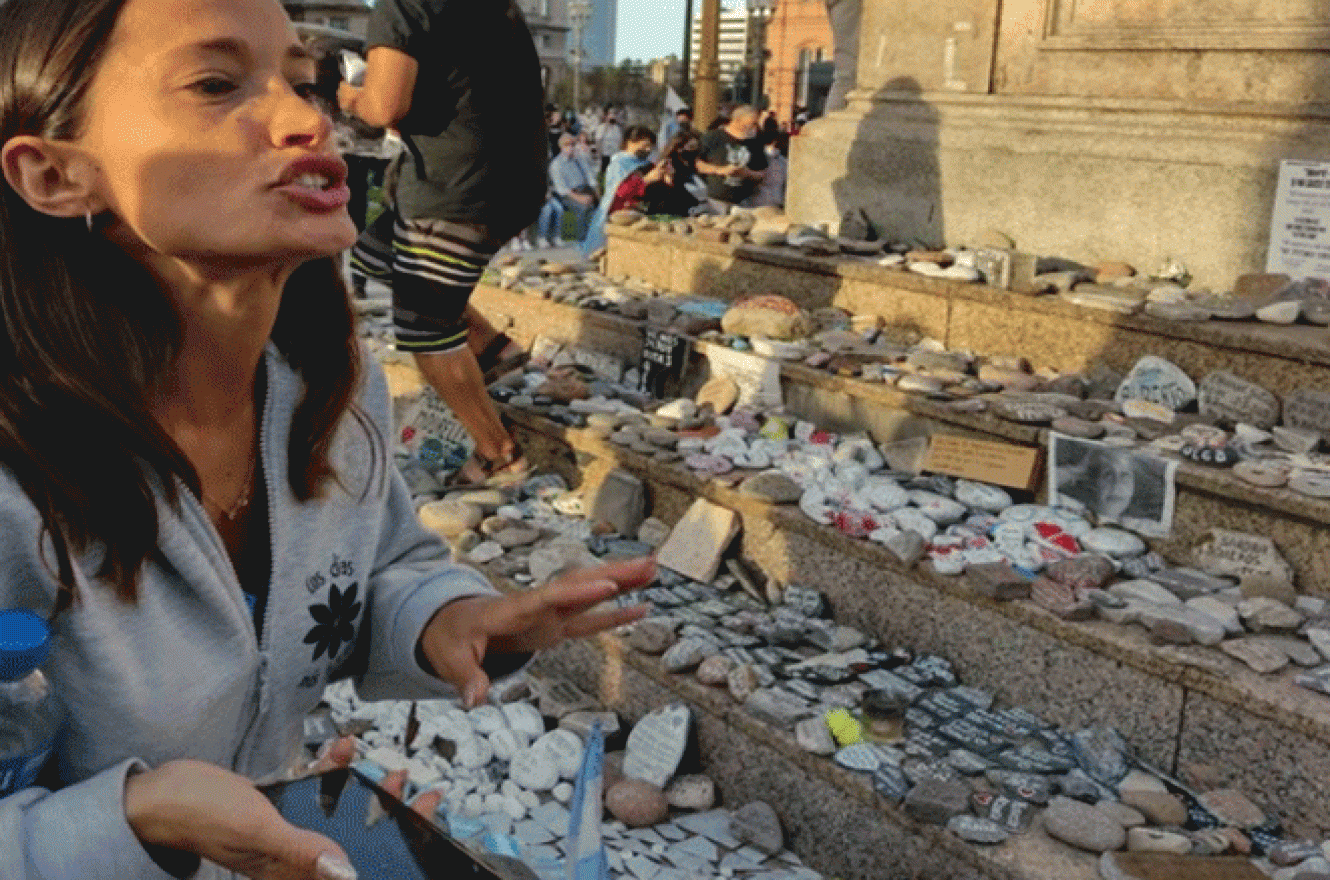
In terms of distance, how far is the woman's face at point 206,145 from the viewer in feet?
4.44

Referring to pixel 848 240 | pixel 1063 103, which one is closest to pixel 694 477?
pixel 848 240

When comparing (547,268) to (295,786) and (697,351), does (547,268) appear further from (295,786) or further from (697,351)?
(295,786)

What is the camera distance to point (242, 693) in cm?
151

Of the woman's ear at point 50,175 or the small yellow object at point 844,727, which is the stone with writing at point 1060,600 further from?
the woman's ear at point 50,175

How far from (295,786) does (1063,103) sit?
5.01 m

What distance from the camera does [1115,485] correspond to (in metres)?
3.70

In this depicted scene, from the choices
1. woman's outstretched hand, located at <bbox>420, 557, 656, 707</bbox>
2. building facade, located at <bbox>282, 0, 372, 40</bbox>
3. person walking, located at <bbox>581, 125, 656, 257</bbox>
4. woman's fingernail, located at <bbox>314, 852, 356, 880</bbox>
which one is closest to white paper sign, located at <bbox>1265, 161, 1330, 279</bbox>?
woman's outstretched hand, located at <bbox>420, 557, 656, 707</bbox>

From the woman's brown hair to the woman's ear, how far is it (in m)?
0.02

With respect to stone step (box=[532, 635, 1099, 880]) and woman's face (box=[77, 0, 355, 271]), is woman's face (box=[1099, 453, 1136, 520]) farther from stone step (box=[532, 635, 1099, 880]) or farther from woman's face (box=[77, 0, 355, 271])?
woman's face (box=[77, 0, 355, 271])

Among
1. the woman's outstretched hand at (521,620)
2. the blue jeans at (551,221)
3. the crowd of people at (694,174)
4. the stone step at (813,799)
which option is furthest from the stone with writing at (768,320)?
the blue jeans at (551,221)

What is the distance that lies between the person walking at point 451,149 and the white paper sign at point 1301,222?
8.30ft

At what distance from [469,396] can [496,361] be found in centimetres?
55

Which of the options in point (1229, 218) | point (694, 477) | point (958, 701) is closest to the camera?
point (958, 701)

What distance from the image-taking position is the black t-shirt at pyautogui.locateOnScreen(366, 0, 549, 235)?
423cm
